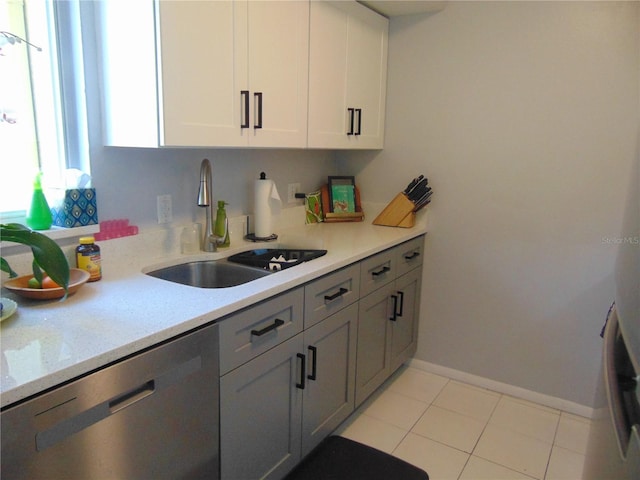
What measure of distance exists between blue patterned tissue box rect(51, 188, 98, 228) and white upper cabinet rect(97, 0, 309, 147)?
0.21 metres

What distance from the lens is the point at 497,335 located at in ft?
8.86

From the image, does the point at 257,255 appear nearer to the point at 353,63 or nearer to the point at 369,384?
the point at 369,384

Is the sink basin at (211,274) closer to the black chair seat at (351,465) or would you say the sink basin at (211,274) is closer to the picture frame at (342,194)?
the black chair seat at (351,465)

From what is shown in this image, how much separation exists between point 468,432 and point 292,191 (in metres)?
1.59

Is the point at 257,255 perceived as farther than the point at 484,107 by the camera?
No

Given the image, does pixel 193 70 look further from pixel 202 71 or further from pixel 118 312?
pixel 118 312

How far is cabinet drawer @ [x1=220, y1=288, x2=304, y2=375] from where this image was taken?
1434mm

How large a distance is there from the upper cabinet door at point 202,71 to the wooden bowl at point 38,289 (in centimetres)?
52

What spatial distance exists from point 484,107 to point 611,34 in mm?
639

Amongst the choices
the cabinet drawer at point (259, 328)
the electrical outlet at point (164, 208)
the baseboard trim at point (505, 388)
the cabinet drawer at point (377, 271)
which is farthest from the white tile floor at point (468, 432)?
the electrical outlet at point (164, 208)

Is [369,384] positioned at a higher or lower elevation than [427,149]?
lower

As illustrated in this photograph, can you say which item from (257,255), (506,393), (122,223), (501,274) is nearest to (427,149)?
(501,274)

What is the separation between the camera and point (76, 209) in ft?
5.33

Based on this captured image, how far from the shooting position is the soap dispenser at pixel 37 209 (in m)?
1.55
